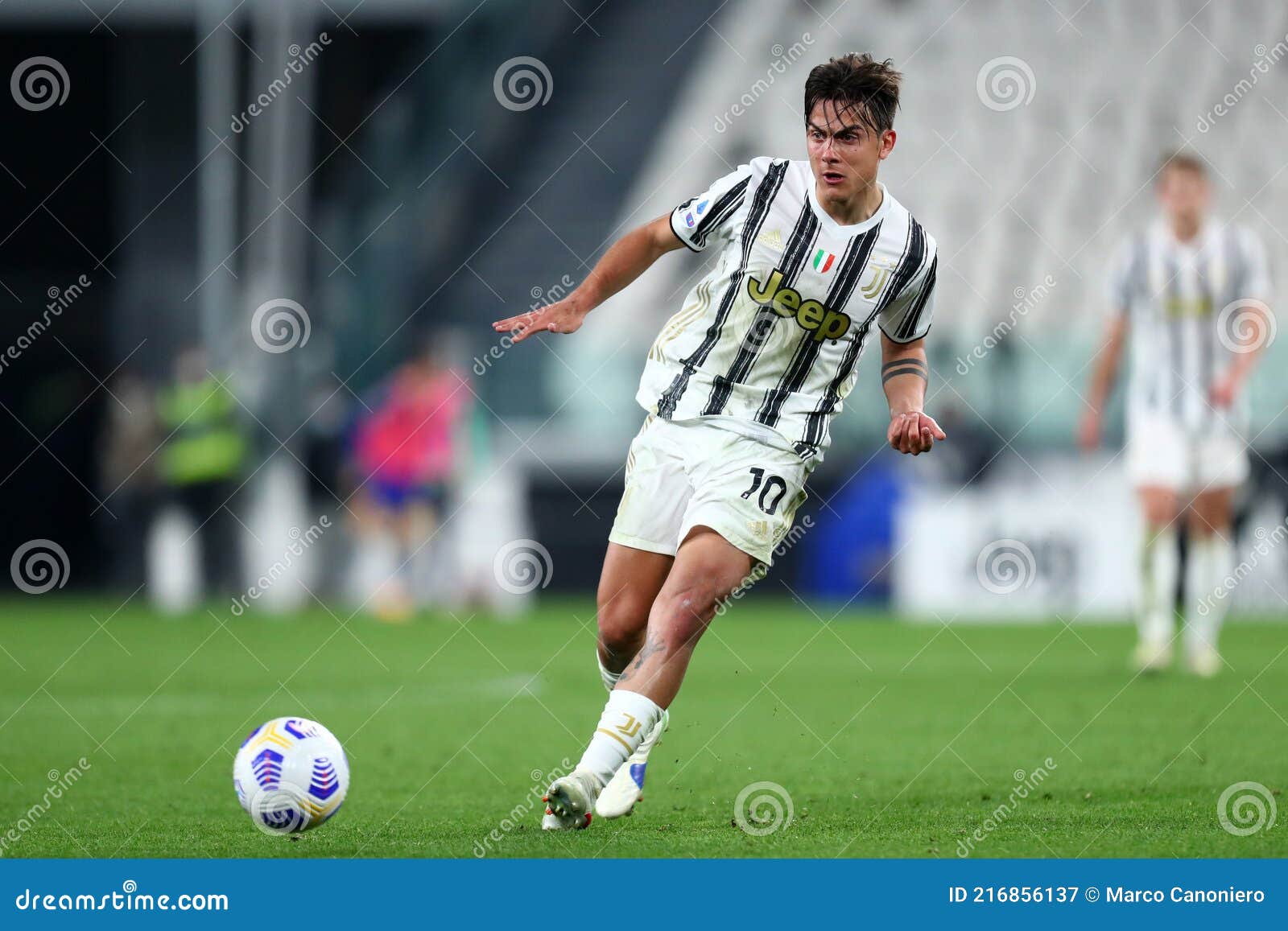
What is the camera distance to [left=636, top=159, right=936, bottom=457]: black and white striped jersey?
221 inches

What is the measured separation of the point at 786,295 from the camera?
18.5ft

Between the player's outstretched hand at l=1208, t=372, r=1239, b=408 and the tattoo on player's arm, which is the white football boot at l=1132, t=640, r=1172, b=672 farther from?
the tattoo on player's arm

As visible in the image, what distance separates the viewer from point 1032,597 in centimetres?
1722

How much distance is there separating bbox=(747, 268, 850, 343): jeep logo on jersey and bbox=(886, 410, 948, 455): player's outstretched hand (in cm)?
43

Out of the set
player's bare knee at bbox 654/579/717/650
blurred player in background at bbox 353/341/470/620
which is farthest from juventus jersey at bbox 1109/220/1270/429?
blurred player in background at bbox 353/341/470/620

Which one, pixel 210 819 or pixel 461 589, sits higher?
pixel 461 589

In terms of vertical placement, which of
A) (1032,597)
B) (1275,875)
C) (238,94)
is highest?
(238,94)

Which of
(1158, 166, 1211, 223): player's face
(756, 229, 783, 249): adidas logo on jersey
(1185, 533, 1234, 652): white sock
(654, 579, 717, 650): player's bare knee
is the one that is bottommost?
(654, 579, 717, 650): player's bare knee

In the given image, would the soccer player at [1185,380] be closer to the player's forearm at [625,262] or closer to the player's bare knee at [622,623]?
the player's bare knee at [622,623]

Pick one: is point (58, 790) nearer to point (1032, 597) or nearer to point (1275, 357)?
point (1032, 597)

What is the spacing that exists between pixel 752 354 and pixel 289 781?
1904 mm

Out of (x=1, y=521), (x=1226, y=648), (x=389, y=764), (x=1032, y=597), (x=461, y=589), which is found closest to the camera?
(x=389, y=764)

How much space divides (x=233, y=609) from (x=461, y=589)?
233 centimetres

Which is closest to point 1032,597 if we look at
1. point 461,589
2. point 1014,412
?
point 1014,412
